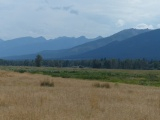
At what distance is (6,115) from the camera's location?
11938 mm

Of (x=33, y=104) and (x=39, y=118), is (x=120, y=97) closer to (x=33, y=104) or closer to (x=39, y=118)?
(x=33, y=104)

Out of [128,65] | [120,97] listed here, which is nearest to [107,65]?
[128,65]

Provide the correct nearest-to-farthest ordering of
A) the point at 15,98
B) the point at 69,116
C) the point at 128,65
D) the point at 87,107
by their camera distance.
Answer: the point at 69,116 < the point at 87,107 < the point at 15,98 < the point at 128,65

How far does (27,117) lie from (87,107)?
4.02 meters

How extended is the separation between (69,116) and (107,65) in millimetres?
175629

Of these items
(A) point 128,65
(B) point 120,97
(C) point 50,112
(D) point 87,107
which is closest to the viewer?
(C) point 50,112

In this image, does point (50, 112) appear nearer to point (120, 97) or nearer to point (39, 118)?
point (39, 118)

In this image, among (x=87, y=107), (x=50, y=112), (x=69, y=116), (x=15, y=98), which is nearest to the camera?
(x=69, y=116)

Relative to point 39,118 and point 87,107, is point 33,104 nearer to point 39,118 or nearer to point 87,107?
point 87,107

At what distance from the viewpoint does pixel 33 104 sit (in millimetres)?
15250

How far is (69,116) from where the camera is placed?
12305 millimetres

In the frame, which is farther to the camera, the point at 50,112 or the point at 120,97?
the point at 120,97

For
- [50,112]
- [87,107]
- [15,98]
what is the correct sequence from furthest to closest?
[15,98] → [87,107] → [50,112]

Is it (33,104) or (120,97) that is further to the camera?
(120,97)
